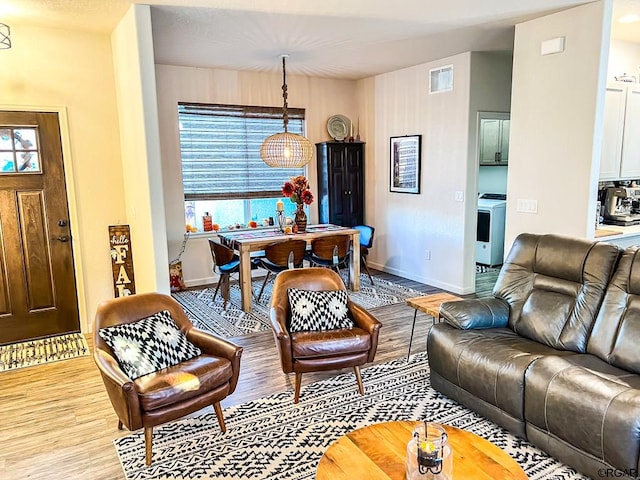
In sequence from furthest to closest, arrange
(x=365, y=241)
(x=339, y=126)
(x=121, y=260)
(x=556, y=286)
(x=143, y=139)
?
(x=339, y=126)
(x=365, y=241)
(x=121, y=260)
(x=143, y=139)
(x=556, y=286)

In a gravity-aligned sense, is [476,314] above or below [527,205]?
below

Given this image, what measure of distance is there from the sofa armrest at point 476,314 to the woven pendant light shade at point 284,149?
2984mm

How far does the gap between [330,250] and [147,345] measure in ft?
9.74

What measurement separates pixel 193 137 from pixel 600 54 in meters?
4.57

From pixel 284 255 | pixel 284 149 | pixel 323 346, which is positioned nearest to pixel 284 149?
pixel 284 149

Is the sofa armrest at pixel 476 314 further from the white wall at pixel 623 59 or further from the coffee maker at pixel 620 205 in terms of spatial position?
the white wall at pixel 623 59

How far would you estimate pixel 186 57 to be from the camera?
5.30 metres

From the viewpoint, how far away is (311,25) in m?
4.12

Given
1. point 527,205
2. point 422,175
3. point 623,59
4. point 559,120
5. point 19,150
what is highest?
point 623,59

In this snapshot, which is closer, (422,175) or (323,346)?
(323,346)

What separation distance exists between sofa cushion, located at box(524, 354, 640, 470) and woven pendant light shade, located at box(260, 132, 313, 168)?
3.80 meters

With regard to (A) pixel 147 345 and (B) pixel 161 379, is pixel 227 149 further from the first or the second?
(B) pixel 161 379

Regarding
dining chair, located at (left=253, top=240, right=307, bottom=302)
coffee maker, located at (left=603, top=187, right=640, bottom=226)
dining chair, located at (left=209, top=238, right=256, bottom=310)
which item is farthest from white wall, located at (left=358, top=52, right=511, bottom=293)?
dining chair, located at (left=209, top=238, right=256, bottom=310)

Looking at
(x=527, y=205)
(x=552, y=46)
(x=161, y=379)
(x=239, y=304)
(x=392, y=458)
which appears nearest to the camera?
(x=392, y=458)
